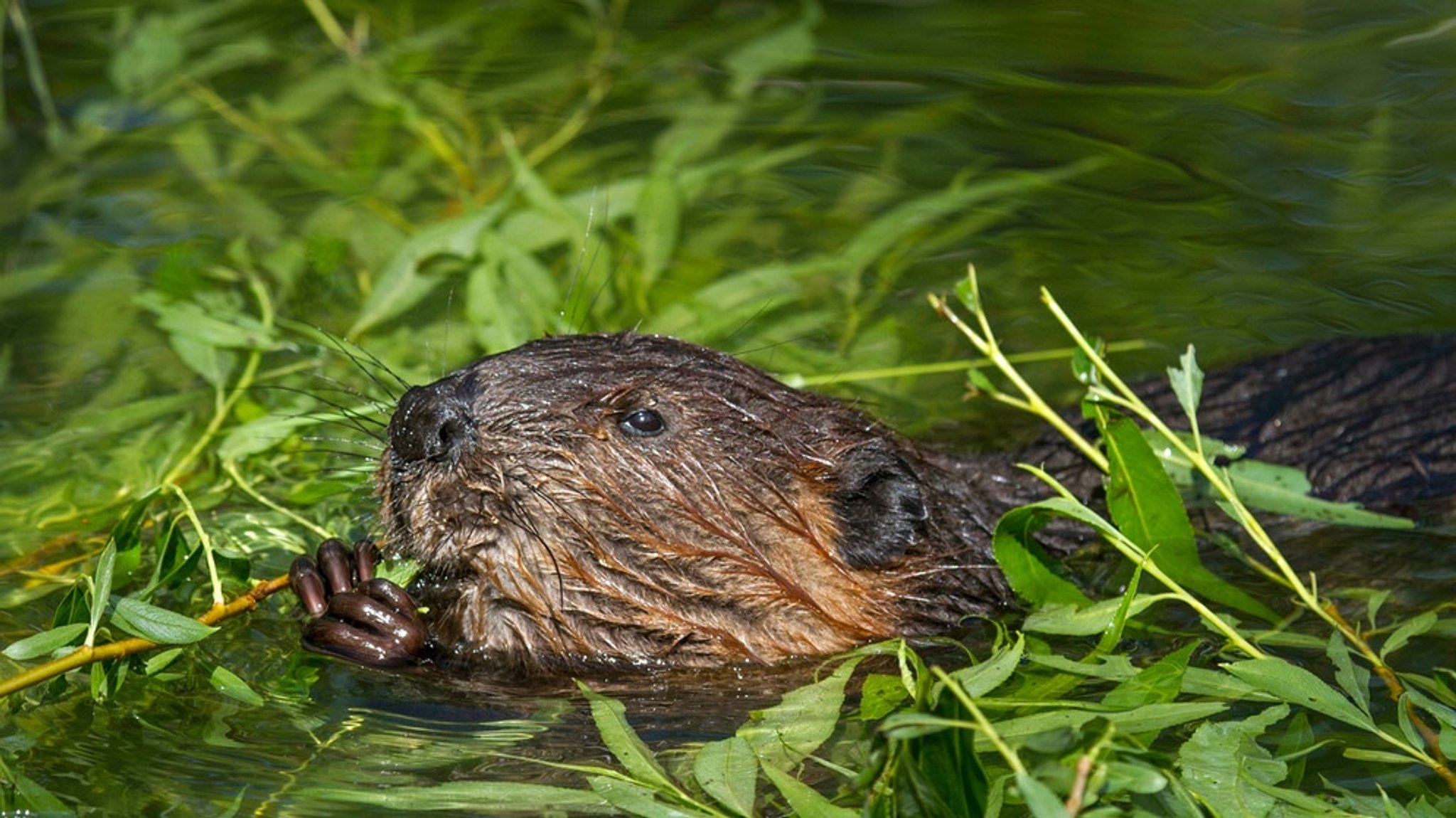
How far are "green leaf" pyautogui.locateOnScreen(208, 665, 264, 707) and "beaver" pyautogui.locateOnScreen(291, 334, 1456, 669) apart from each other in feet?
0.98

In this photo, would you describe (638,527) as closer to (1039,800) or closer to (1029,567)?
(1029,567)

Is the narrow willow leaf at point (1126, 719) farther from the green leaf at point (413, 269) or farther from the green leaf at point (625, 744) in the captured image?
the green leaf at point (413, 269)

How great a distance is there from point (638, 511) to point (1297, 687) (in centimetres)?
137

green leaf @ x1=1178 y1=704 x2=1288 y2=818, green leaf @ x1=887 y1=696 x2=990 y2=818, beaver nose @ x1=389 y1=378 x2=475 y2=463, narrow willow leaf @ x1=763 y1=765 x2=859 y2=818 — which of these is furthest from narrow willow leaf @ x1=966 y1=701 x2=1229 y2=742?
beaver nose @ x1=389 y1=378 x2=475 y2=463

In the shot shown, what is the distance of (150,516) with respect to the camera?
15.0ft

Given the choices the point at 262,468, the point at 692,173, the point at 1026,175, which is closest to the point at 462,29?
the point at 692,173

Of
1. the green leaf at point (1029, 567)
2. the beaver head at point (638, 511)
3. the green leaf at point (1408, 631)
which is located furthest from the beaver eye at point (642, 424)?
the green leaf at point (1408, 631)

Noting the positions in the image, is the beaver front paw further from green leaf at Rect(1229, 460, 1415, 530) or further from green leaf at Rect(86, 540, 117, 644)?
green leaf at Rect(1229, 460, 1415, 530)

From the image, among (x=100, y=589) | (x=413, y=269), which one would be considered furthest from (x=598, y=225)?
(x=100, y=589)

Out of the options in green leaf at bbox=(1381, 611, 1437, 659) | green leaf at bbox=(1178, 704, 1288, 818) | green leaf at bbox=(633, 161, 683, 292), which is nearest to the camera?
green leaf at bbox=(1178, 704, 1288, 818)

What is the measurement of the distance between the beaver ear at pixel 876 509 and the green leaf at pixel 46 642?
158 cm

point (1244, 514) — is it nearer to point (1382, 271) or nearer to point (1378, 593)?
point (1378, 593)

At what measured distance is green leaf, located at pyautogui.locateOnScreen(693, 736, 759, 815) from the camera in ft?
9.91

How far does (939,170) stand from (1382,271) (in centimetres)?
157
